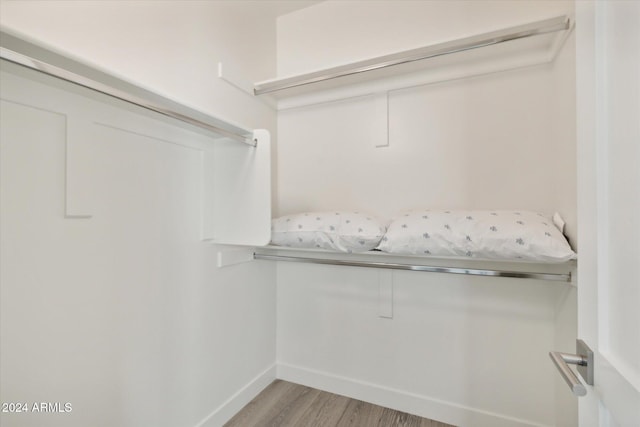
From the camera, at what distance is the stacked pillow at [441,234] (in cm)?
113

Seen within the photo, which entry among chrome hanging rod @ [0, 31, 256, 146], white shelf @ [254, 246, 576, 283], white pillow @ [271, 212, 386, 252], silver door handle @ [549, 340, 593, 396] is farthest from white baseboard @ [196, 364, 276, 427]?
silver door handle @ [549, 340, 593, 396]

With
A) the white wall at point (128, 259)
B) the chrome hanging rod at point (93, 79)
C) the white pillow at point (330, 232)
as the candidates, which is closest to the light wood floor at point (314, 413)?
the white wall at point (128, 259)

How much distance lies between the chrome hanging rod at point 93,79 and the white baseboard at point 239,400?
143cm

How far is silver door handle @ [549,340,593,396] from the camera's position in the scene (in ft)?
1.85

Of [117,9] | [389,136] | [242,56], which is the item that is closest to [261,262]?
[389,136]

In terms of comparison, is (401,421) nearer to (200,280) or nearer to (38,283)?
(200,280)

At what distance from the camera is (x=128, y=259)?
1.13 metres

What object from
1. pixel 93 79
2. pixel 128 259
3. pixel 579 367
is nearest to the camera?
pixel 579 367

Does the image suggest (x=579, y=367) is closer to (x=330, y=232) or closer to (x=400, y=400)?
(x=330, y=232)

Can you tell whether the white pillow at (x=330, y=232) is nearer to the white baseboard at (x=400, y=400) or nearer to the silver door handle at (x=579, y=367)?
the silver door handle at (x=579, y=367)

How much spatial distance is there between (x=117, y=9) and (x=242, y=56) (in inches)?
29.5

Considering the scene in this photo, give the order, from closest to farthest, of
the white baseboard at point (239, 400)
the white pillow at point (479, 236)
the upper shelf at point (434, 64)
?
the white pillow at point (479, 236)
the upper shelf at point (434, 64)
the white baseboard at point (239, 400)

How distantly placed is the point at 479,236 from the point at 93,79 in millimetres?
1513

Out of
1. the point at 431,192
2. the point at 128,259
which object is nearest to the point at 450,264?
the point at 431,192
